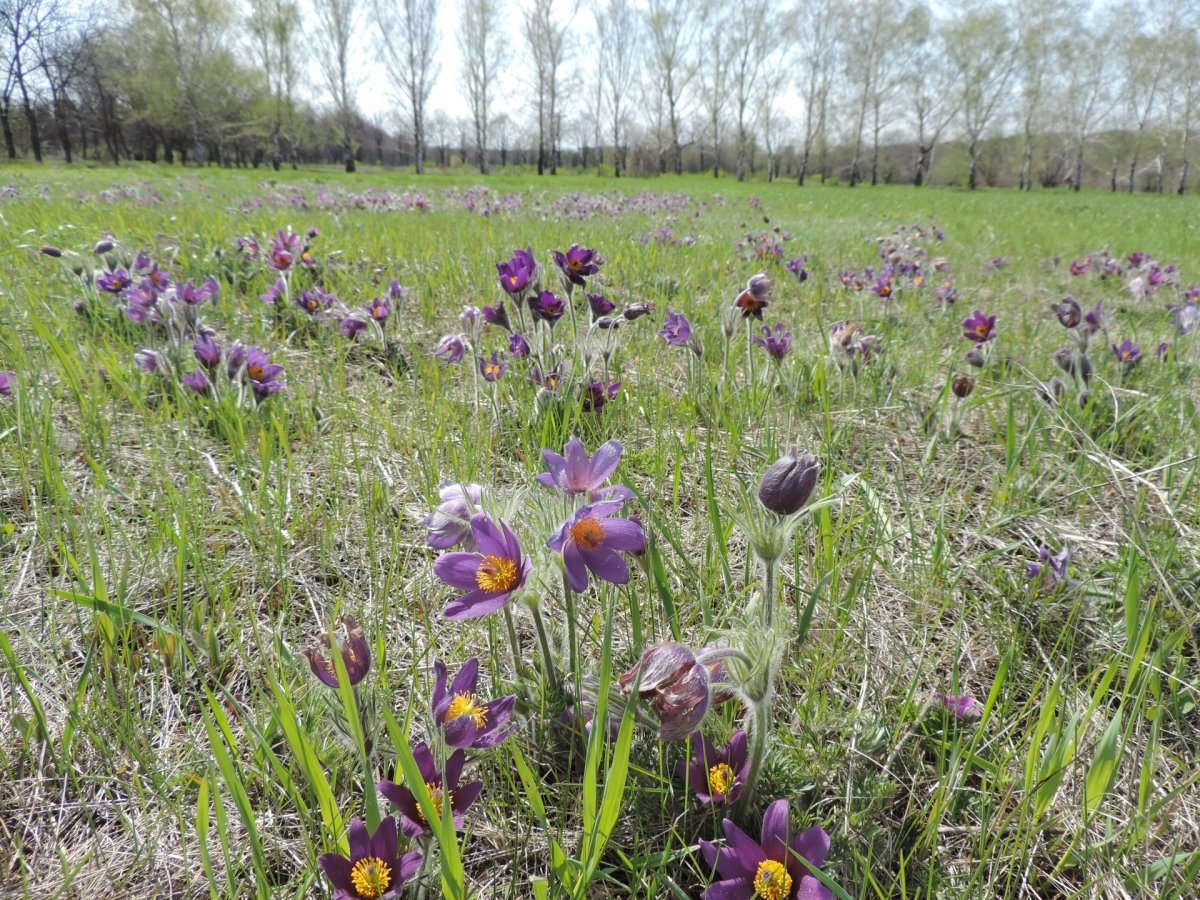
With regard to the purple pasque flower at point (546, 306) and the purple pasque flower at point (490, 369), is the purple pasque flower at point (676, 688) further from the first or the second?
the purple pasque flower at point (546, 306)

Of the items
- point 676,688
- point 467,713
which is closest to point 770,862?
point 676,688

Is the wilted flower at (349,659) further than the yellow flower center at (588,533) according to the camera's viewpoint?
No

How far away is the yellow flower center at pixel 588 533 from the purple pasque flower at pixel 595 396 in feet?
3.96

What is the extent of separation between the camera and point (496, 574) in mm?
1007

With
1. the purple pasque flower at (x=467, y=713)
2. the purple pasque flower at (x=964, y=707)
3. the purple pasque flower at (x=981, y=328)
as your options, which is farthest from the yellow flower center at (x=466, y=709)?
the purple pasque flower at (x=981, y=328)

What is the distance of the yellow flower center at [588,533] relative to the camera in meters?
1.01

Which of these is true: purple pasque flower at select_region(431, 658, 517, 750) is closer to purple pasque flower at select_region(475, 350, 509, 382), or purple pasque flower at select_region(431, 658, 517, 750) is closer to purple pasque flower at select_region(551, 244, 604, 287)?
purple pasque flower at select_region(475, 350, 509, 382)

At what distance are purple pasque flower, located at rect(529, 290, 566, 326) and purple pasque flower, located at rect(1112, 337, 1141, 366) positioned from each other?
7.84 feet

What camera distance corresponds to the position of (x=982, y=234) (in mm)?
9328

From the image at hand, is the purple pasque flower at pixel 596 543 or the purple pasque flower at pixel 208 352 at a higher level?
the purple pasque flower at pixel 208 352

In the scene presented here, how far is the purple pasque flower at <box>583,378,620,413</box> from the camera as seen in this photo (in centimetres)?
224

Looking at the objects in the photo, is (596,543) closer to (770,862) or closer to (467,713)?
(467,713)

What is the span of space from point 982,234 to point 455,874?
10717 millimetres

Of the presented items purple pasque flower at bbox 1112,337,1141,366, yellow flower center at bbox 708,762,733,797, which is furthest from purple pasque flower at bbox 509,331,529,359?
purple pasque flower at bbox 1112,337,1141,366
